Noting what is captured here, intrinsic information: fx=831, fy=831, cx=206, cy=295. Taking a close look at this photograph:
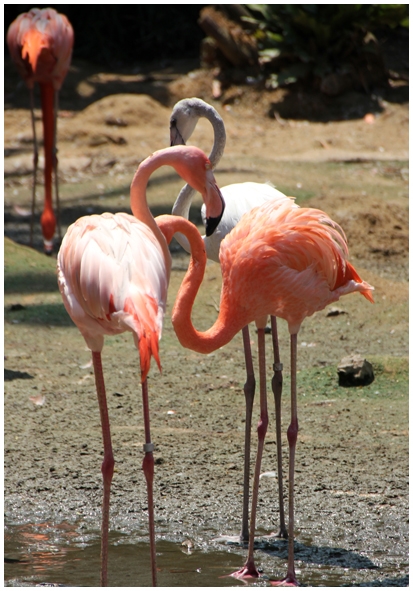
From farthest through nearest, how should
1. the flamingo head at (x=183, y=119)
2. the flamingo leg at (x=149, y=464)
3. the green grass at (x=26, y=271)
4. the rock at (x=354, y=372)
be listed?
the green grass at (x=26, y=271)
the rock at (x=354, y=372)
the flamingo head at (x=183, y=119)
the flamingo leg at (x=149, y=464)

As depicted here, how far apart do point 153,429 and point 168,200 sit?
4455mm

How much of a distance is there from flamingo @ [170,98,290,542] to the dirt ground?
0.78 ft

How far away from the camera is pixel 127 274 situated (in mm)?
2762

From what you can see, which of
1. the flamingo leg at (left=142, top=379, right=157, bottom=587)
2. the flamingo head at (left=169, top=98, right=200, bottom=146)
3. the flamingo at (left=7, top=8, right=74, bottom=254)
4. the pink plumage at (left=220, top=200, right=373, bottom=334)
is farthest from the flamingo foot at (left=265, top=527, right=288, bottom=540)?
the flamingo at (left=7, top=8, right=74, bottom=254)

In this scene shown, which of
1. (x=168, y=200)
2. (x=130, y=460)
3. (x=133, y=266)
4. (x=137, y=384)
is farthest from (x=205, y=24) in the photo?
(x=133, y=266)

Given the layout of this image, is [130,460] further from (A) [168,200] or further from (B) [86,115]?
(B) [86,115]

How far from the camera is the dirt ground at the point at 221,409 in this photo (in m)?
3.53

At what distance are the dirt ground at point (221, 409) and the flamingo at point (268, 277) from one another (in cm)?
43

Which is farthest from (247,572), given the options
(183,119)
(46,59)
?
(46,59)

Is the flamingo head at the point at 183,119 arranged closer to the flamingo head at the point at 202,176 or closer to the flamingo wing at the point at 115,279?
the flamingo head at the point at 202,176

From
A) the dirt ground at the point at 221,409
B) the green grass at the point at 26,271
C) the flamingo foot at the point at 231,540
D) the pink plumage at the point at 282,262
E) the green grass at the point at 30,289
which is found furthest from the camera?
the green grass at the point at 26,271

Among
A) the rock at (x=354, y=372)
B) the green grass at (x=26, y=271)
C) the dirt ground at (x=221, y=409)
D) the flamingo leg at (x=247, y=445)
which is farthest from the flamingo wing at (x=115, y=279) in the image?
the green grass at (x=26, y=271)

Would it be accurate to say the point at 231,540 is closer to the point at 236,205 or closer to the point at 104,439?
the point at 104,439

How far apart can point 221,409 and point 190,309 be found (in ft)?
5.53
